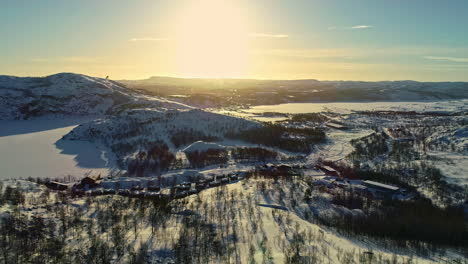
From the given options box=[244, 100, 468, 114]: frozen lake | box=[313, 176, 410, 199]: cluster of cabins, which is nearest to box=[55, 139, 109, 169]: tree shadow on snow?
box=[313, 176, 410, 199]: cluster of cabins

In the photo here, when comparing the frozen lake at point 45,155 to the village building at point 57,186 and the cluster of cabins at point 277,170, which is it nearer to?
the village building at point 57,186

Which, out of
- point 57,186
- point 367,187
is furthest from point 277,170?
point 57,186

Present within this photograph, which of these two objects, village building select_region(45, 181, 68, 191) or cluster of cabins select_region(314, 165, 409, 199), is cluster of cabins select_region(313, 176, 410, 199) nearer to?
cluster of cabins select_region(314, 165, 409, 199)

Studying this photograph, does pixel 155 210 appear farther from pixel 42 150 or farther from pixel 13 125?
pixel 13 125

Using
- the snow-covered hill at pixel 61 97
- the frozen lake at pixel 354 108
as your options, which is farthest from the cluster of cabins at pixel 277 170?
the frozen lake at pixel 354 108

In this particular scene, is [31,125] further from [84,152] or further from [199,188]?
[199,188]
